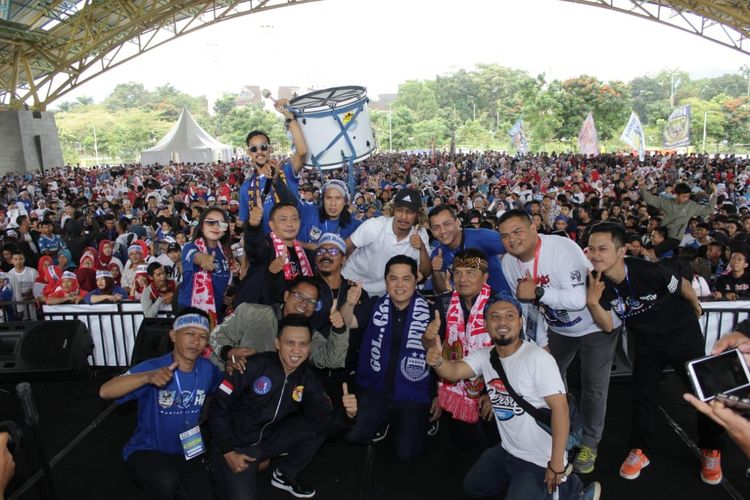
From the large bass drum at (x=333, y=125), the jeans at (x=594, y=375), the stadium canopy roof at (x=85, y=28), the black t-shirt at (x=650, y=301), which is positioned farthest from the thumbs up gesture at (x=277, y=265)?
the stadium canopy roof at (x=85, y=28)

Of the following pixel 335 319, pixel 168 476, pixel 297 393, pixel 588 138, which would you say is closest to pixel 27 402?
pixel 168 476

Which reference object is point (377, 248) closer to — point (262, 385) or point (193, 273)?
point (193, 273)

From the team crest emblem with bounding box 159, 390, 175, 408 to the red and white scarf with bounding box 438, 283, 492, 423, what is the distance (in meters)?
1.98

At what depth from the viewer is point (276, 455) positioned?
3.70 meters

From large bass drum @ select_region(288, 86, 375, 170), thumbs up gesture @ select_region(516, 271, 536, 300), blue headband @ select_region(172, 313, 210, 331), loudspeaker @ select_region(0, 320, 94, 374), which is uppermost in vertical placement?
large bass drum @ select_region(288, 86, 375, 170)

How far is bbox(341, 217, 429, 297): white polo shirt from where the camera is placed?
16.0 ft

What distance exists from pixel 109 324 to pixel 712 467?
5729mm

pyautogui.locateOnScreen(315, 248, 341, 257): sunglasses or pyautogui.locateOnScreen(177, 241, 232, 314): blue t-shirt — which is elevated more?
pyautogui.locateOnScreen(315, 248, 341, 257): sunglasses

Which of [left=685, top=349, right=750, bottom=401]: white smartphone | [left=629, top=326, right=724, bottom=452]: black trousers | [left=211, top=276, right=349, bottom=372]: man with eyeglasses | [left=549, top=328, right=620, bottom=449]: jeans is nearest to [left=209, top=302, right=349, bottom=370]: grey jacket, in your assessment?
[left=211, top=276, right=349, bottom=372]: man with eyeglasses

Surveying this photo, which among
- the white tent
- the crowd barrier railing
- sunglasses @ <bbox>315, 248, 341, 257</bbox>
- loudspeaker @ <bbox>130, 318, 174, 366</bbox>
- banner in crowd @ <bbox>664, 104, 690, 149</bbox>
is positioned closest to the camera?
sunglasses @ <bbox>315, 248, 341, 257</bbox>

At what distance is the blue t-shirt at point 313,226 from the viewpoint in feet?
18.5

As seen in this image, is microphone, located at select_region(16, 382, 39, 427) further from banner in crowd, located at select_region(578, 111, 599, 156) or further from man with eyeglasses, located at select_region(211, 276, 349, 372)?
banner in crowd, located at select_region(578, 111, 599, 156)

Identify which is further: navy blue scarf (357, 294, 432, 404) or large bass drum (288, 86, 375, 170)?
large bass drum (288, 86, 375, 170)

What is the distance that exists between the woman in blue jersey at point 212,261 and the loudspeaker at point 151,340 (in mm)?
288
